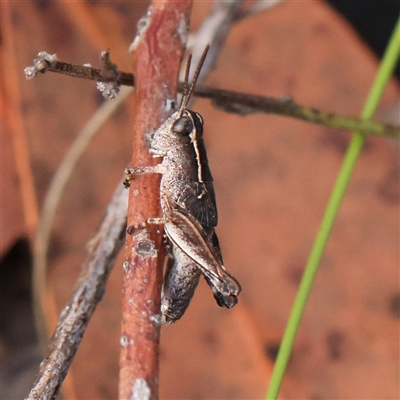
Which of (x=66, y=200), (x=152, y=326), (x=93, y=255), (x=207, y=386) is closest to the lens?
(x=152, y=326)

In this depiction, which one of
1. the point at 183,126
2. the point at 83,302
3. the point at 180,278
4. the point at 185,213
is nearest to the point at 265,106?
the point at 183,126

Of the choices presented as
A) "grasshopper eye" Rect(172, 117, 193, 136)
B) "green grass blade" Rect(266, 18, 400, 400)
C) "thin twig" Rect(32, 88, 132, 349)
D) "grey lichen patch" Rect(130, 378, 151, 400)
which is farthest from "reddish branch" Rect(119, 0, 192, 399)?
"thin twig" Rect(32, 88, 132, 349)

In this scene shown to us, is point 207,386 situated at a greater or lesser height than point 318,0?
lesser

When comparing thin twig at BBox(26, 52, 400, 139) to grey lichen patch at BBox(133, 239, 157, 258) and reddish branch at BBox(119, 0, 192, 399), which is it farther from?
grey lichen patch at BBox(133, 239, 157, 258)

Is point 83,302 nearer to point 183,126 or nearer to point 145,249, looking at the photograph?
point 145,249

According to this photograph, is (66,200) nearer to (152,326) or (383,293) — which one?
(152,326)

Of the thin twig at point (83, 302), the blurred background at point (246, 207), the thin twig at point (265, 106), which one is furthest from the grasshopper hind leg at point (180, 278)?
the blurred background at point (246, 207)

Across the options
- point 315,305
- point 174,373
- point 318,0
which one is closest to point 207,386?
point 174,373
